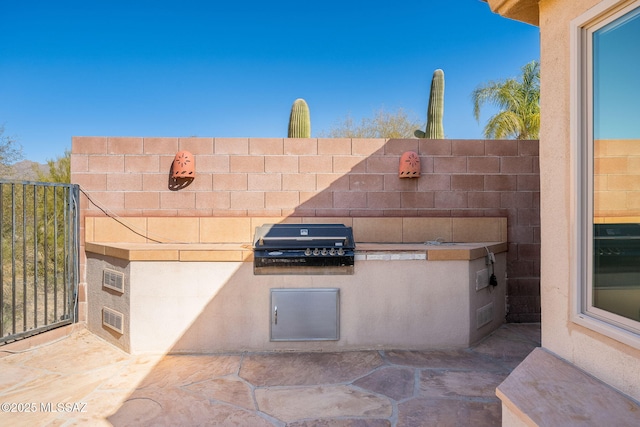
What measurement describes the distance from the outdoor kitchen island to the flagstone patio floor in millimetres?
133

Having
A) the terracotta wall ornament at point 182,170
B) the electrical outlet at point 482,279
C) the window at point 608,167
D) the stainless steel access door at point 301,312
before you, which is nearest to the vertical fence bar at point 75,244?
the terracotta wall ornament at point 182,170

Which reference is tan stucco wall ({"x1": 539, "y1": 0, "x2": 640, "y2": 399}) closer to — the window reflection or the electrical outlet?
the window reflection

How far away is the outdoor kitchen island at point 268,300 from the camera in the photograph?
323cm

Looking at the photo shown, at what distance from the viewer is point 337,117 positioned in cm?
1426

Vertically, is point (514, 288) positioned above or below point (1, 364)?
above

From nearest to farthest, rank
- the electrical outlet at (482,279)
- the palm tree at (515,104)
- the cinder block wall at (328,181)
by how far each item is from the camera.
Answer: the electrical outlet at (482,279) < the cinder block wall at (328,181) < the palm tree at (515,104)

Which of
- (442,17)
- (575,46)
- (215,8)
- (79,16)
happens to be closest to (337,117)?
(442,17)

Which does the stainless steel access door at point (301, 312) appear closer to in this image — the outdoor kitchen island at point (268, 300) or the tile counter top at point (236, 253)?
the outdoor kitchen island at point (268, 300)

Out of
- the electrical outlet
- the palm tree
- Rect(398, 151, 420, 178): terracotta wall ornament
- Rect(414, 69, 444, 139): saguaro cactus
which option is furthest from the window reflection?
the palm tree

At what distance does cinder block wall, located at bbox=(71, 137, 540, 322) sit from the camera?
13.1ft

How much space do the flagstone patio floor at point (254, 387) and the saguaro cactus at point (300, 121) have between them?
406cm

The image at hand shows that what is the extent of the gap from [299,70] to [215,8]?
11.3 feet

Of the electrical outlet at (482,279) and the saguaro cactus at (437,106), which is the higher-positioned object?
the saguaro cactus at (437,106)

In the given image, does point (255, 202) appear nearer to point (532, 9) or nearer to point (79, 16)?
point (532, 9)
